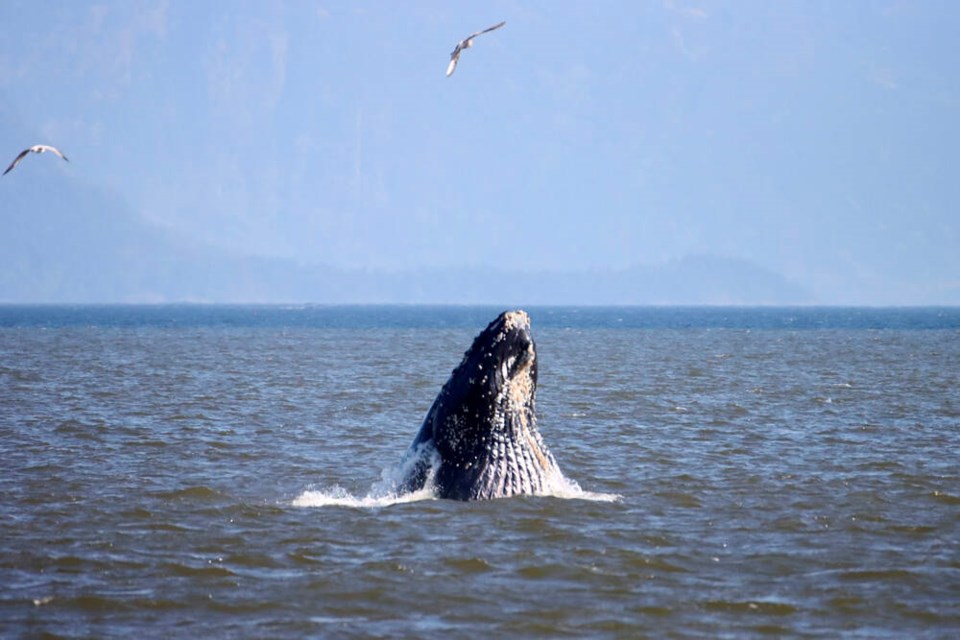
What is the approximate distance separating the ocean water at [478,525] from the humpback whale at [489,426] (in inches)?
11.9

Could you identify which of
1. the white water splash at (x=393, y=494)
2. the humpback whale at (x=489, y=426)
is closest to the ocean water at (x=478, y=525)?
the white water splash at (x=393, y=494)

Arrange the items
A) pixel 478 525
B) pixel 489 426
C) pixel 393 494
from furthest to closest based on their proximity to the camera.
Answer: pixel 393 494 → pixel 478 525 → pixel 489 426

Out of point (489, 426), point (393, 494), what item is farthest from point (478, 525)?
point (393, 494)

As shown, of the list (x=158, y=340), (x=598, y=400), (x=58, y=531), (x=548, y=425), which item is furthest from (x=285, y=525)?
(x=158, y=340)

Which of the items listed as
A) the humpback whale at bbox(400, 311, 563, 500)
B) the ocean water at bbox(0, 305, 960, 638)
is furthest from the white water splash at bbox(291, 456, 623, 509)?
the humpback whale at bbox(400, 311, 563, 500)

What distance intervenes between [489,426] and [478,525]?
4.74ft

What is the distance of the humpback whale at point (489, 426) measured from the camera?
13680 millimetres

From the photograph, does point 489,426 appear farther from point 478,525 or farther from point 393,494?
point 393,494

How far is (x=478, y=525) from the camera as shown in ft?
48.0

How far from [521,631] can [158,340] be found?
65388 mm

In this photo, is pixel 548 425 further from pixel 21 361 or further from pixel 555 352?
pixel 555 352

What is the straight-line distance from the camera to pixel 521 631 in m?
11.0

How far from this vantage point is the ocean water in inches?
454

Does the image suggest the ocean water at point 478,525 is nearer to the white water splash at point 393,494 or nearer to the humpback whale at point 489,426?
the white water splash at point 393,494
